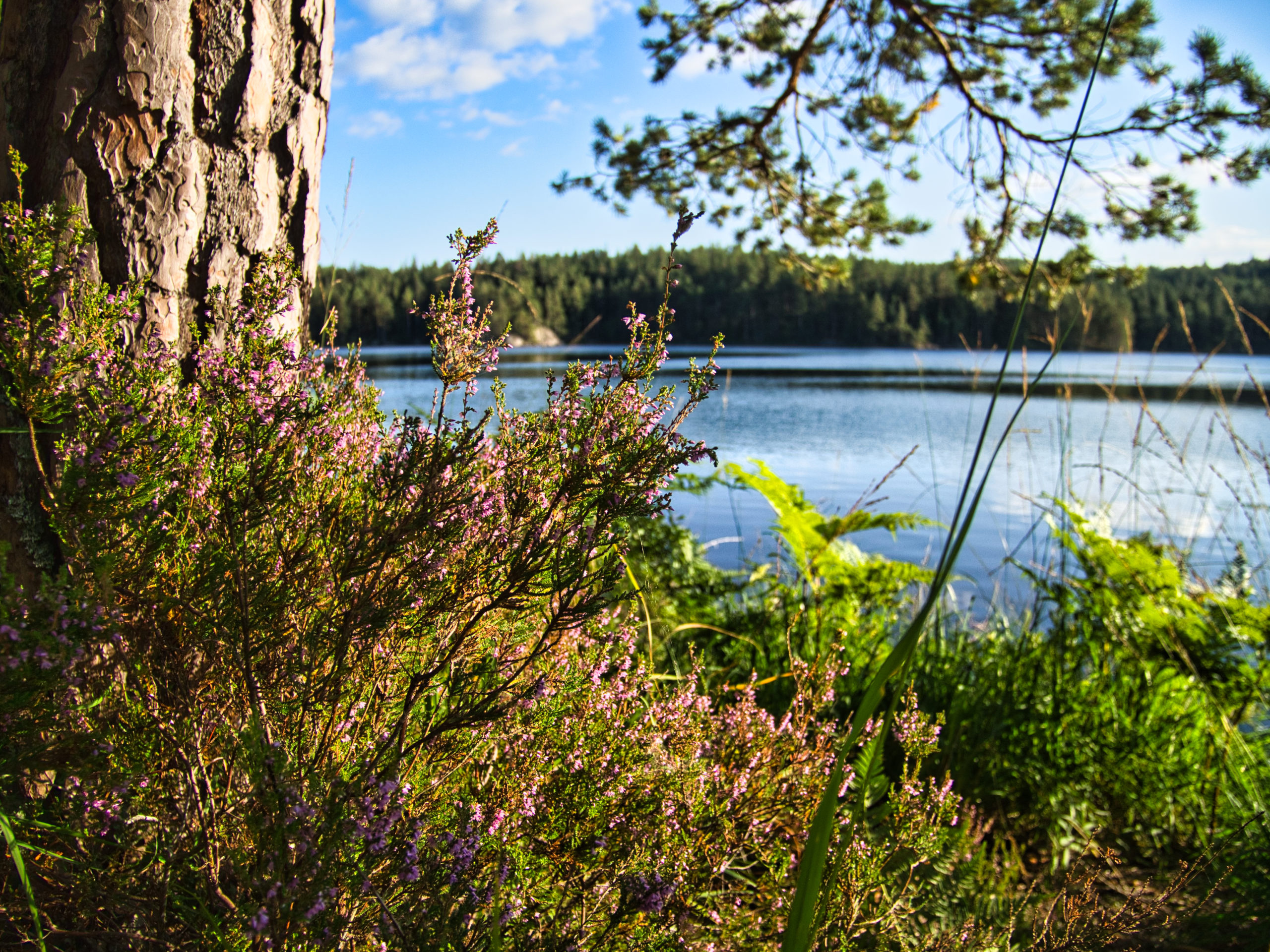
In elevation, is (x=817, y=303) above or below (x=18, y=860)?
above

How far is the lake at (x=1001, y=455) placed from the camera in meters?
4.52

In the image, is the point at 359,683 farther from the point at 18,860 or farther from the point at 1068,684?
the point at 1068,684

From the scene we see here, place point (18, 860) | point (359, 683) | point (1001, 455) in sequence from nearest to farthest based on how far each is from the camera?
point (18, 860) → point (359, 683) → point (1001, 455)

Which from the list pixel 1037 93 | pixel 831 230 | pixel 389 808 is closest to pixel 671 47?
pixel 831 230

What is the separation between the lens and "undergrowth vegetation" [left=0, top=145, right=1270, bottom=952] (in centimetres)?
104

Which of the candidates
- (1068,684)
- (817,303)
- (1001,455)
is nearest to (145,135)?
(1068,684)

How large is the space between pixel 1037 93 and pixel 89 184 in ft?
21.2

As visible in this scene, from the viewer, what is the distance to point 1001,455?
508 inches

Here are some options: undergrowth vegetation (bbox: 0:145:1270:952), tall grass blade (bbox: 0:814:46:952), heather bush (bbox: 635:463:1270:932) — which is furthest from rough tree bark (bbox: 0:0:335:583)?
heather bush (bbox: 635:463:1270:932)

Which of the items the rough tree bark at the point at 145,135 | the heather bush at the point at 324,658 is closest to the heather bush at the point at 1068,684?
the heather bush at the point at 324,658

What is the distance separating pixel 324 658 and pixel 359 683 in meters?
0.17

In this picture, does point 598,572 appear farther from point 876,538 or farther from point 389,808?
point 876,538

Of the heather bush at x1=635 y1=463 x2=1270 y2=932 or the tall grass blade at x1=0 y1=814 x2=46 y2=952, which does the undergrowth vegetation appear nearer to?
the tall grass blade at x1=0 y1=814 x2=46 y2=952

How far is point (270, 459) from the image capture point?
114 centimetres
